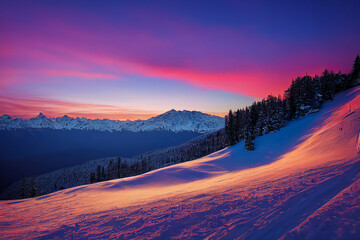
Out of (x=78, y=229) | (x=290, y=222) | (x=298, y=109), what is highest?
(x=298, y=109)

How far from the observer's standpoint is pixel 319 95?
49.7 m

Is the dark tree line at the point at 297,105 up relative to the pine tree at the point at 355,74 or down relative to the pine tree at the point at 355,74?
down

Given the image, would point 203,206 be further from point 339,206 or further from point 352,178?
point 352,178

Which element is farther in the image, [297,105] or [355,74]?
[355,74]

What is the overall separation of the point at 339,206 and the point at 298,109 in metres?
60.6

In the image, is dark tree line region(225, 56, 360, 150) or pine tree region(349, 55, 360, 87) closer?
dark tree line region(225, 56, 360, 150)

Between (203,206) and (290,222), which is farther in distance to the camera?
(203,206)

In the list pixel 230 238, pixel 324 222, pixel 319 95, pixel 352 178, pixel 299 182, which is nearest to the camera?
pixel 324 222

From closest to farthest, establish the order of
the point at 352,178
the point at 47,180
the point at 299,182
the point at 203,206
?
the point at 352,178, the point at 203,206, the point at 299,182, the point at 47,180

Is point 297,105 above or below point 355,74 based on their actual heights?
below

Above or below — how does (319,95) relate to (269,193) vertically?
above

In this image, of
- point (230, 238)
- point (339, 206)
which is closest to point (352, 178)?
point (339, 206)

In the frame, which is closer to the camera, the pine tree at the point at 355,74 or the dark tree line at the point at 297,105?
the dark tree line at the point at 297,105

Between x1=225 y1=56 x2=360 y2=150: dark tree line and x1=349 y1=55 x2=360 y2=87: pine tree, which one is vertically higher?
x1=349 y1=55 x2=360 y2=87: pine tree
